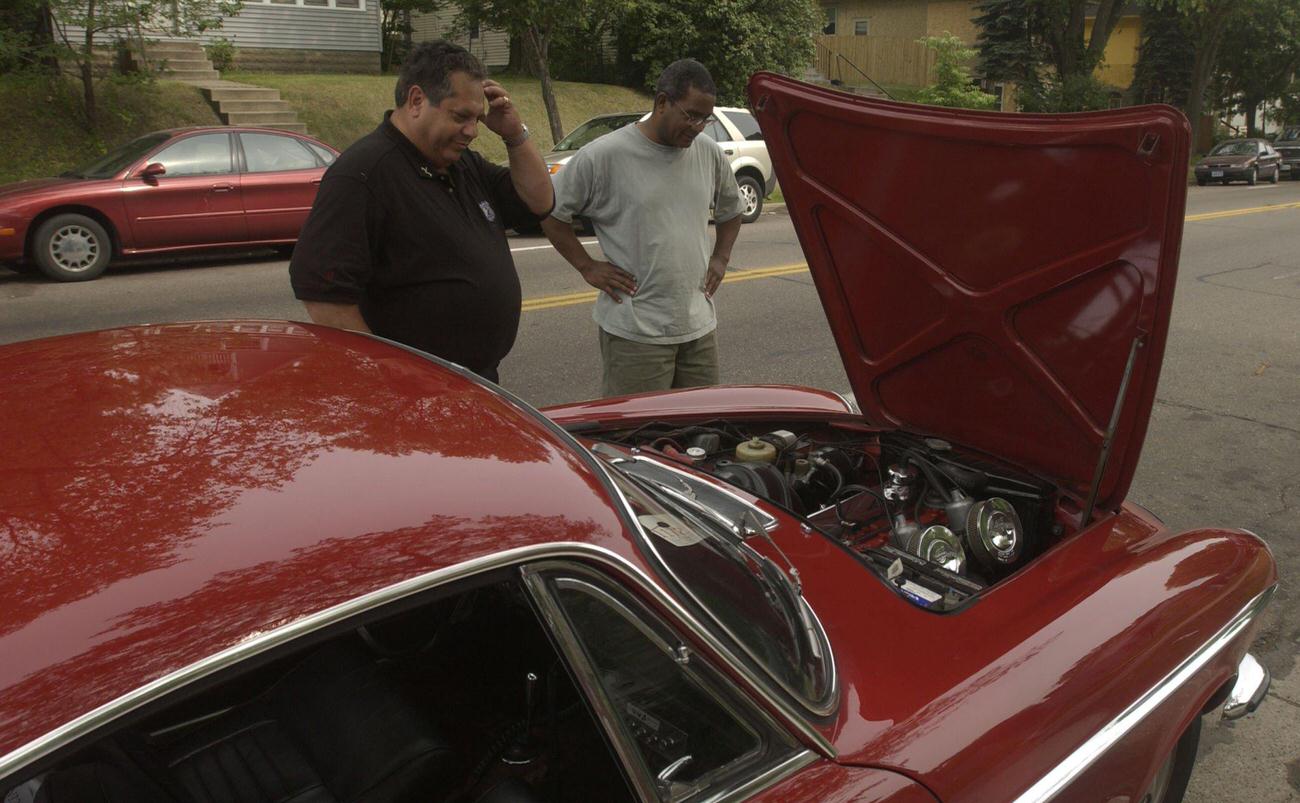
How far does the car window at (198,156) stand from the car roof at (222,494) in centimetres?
942

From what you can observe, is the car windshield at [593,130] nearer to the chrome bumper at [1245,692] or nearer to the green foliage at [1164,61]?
the chrome bumper at [1245,692]

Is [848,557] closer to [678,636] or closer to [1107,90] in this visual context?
[678,636]

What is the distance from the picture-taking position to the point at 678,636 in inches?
63.5

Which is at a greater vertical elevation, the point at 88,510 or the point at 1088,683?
the point at 88,510

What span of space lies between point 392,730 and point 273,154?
34.2 feet

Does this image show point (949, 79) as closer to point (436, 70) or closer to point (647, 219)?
point (647, 219)

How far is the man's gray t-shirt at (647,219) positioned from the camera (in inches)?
159

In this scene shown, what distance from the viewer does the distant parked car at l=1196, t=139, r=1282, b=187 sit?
2725 centimetres

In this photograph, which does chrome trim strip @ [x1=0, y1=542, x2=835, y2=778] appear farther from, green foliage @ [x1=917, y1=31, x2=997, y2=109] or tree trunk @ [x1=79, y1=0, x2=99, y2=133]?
green foliage @ [x1=917, y1=31, x2=997, y2=109]

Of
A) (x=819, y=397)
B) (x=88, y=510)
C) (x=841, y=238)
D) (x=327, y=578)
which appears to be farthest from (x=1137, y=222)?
(x=88, y=510)

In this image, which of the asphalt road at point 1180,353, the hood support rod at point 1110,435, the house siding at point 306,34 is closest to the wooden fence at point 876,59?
the house siding at point 306,34

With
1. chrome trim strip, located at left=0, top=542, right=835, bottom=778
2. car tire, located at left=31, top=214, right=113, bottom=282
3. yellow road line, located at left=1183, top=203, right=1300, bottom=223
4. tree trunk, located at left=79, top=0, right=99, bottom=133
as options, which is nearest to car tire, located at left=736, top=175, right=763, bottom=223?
yellow road line, located at left=1183, top=203, right=1300, bottom=223

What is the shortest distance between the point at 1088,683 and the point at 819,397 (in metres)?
1.82

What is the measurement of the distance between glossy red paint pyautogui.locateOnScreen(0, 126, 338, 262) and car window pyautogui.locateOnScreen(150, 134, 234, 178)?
0.05 metres
